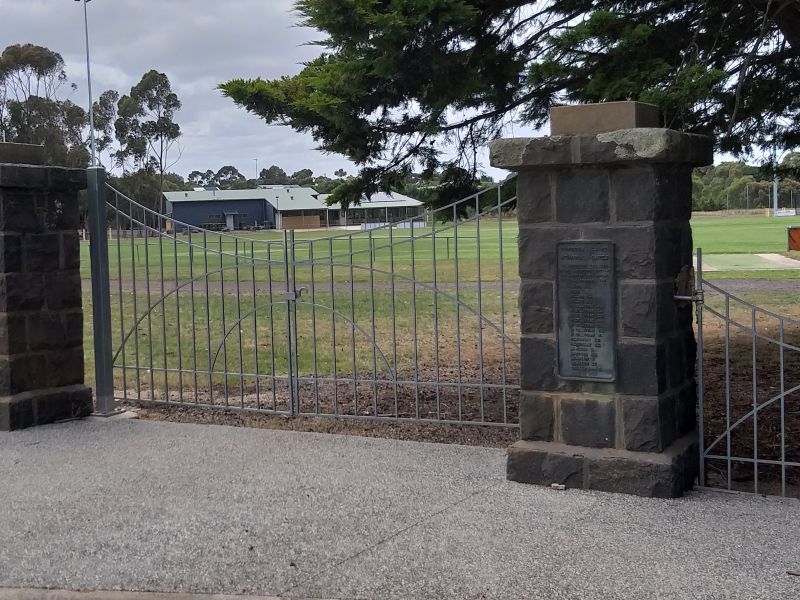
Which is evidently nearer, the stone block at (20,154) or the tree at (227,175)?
the stone block at (20,154)

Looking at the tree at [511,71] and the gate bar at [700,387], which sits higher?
the tree at [511,71]

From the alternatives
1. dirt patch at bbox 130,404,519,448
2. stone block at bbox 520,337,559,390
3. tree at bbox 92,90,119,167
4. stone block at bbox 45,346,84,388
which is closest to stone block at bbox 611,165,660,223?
stone block at bbox 520,337,559,390

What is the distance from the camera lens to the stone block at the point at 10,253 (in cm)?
667

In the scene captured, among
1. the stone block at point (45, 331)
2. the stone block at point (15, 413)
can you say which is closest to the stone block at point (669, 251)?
the stone block at point (45, 331)

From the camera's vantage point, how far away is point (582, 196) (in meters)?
4.94

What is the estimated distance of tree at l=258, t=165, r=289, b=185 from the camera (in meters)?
104

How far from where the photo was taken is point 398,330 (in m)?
13.9

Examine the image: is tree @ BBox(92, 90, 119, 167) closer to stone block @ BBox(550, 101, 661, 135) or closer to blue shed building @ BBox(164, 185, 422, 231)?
blue shed building @ BBox(164, 185, 422, 231)

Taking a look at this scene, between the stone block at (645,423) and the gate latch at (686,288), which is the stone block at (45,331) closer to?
Result: the stone block at (645,423)

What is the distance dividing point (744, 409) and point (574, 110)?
4104 mm

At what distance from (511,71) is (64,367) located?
4.29 meters

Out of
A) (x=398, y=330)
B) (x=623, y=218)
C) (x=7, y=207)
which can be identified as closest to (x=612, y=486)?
(x=623, y=218)

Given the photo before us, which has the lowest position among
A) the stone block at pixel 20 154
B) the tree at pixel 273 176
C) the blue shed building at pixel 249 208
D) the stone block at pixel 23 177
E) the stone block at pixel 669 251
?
the stone block at pixel 669 251

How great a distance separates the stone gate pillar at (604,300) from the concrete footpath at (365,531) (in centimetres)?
24
